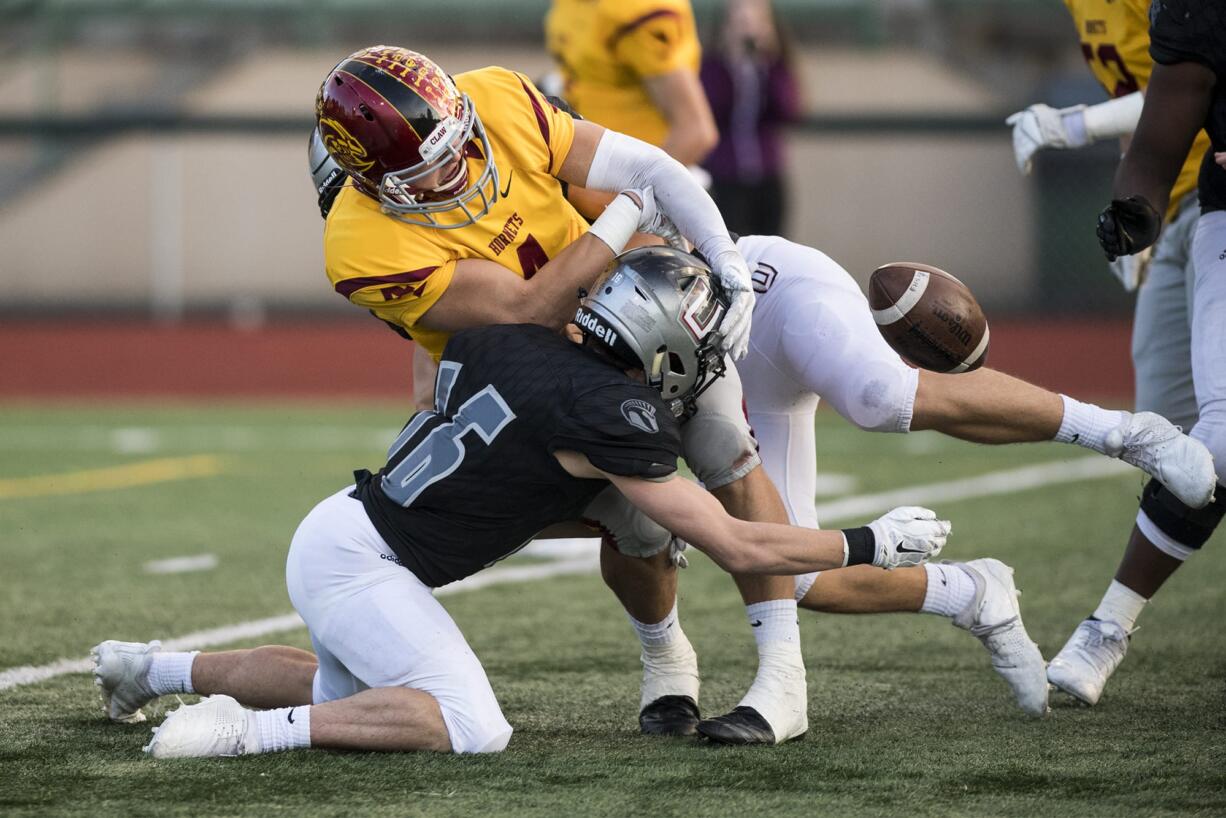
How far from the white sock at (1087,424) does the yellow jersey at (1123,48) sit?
0.89 meters

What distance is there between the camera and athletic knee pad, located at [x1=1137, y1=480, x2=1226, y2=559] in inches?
147

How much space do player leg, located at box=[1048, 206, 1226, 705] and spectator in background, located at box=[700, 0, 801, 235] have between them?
15.9 ft

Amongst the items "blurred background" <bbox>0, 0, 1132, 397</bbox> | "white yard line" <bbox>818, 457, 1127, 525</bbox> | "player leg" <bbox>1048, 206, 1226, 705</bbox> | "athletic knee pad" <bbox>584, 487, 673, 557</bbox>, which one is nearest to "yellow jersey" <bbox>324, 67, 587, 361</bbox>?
"athletic knee pad" <bbox>584, 487, 673, 557</bbox>

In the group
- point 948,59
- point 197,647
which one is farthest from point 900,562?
point 948,59

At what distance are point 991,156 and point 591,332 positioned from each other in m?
8.74

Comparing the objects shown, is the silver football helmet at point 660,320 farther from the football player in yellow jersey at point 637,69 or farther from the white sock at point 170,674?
the football player in yellow jersey at point 637,69

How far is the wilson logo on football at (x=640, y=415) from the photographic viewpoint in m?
3.10

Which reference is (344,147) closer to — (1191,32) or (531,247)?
(531,247)

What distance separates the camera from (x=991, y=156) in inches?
453

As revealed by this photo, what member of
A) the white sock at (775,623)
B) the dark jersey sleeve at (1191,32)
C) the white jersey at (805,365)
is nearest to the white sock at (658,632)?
the white sock at (775,623)

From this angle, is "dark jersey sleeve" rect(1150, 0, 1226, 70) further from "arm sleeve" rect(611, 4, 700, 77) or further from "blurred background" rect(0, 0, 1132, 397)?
"blurred background" rect(0, 0, 1132, 397)

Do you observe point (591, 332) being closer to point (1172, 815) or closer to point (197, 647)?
point (1172, 815)

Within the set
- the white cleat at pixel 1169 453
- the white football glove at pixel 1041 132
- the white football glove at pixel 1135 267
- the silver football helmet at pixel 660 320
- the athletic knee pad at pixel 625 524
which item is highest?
the white football glove at pixel 1041 132

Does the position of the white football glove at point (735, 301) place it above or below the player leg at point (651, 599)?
above
